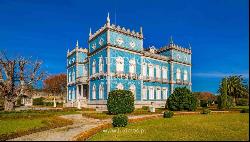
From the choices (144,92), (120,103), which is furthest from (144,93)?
(120,103)

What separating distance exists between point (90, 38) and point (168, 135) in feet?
103

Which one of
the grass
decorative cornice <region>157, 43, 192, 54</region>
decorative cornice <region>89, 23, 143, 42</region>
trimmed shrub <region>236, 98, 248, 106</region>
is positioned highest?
decorative cornice <region>89, 23, 143, 42</region>

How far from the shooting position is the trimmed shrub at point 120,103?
29641 millimetres

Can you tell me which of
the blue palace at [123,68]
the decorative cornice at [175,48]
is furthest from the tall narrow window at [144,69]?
the decorative cornice at [175,48]

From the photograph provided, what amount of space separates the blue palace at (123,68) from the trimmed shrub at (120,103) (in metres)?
7.08

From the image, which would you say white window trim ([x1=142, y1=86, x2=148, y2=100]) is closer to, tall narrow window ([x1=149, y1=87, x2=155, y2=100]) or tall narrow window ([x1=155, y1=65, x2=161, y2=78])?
tall narrow window ([x1=149, y1=87, x2=155, y2=100])

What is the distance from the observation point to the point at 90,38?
43.9 metres

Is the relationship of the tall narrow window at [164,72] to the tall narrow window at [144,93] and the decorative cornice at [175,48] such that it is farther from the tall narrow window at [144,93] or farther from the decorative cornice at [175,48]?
the tall narrow window at [144,93]

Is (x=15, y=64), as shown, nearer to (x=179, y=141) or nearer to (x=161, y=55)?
(x=161, y=55)

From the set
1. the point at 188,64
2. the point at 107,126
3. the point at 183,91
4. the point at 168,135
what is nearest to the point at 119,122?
the point at 107,126

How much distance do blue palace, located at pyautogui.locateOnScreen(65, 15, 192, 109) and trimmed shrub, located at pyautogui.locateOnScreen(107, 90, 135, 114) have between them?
7.08m

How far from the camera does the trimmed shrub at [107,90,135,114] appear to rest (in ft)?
97.2

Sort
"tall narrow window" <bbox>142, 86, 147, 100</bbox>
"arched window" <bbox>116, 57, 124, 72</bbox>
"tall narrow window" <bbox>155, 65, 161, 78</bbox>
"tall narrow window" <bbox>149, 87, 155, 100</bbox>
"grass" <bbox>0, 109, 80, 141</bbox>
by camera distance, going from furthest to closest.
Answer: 1. "tall narrow window" <bbox>155, 65, 161, 78</bbox>
2. "tall narrow window" <bbox>149, 87, 155, 100</bbox>
3. "tall narrow window" <bbox>142, 86, 147, 100</bbox>
4. "arched window" <bbox>116, 57, 124, 72</bbox>
5. "grass" <bbox>0, 109, 80, 141</bbox>

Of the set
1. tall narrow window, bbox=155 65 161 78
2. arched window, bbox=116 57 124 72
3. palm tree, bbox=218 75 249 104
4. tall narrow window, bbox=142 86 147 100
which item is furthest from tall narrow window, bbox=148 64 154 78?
palm tree, bbox=218 75 249 104
